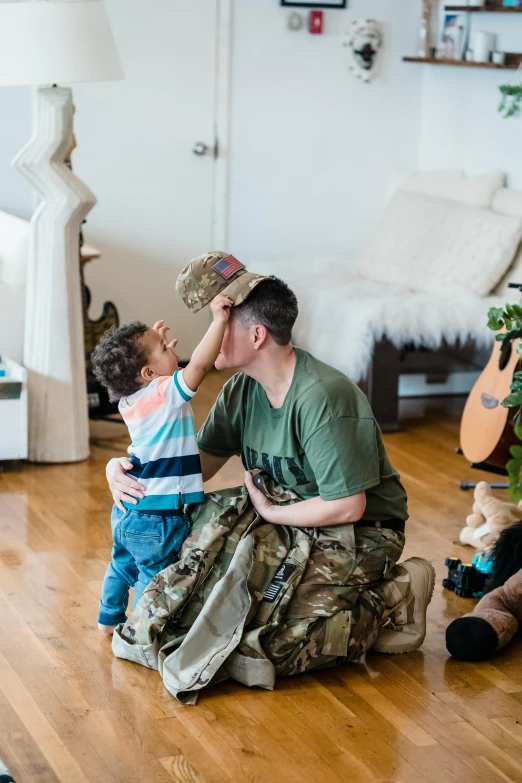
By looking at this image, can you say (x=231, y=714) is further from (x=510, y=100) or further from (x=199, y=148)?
(x=199, y=148)

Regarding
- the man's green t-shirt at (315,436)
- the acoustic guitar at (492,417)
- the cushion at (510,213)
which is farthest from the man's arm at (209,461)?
the cushion at (510,213)

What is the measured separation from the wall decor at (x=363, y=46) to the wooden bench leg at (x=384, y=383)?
1.94m

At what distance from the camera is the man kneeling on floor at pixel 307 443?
2377mm

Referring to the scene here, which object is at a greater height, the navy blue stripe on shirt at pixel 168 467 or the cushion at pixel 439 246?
the cushion at pixel 439 246

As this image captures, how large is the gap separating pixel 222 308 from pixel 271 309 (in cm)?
11

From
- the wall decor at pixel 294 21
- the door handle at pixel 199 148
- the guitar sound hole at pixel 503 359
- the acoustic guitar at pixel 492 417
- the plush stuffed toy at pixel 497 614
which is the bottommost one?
the plush stuffed toy at pixel 497 614

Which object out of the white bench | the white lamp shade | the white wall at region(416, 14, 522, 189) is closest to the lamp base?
the white lamp shade

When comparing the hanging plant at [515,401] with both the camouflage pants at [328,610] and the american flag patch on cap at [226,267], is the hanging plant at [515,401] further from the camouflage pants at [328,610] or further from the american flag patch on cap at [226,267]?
the american flag patch on cap at [226,267]

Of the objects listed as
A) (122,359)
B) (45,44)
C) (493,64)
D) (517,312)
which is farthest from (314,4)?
(122,359)

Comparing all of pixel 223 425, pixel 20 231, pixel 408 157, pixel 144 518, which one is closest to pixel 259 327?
pixel 223 425

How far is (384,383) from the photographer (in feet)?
14.9

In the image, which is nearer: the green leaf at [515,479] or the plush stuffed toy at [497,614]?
the plush stuffed toy at [497,614]

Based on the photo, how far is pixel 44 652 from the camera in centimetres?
254

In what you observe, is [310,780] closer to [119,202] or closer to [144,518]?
[144,518]
